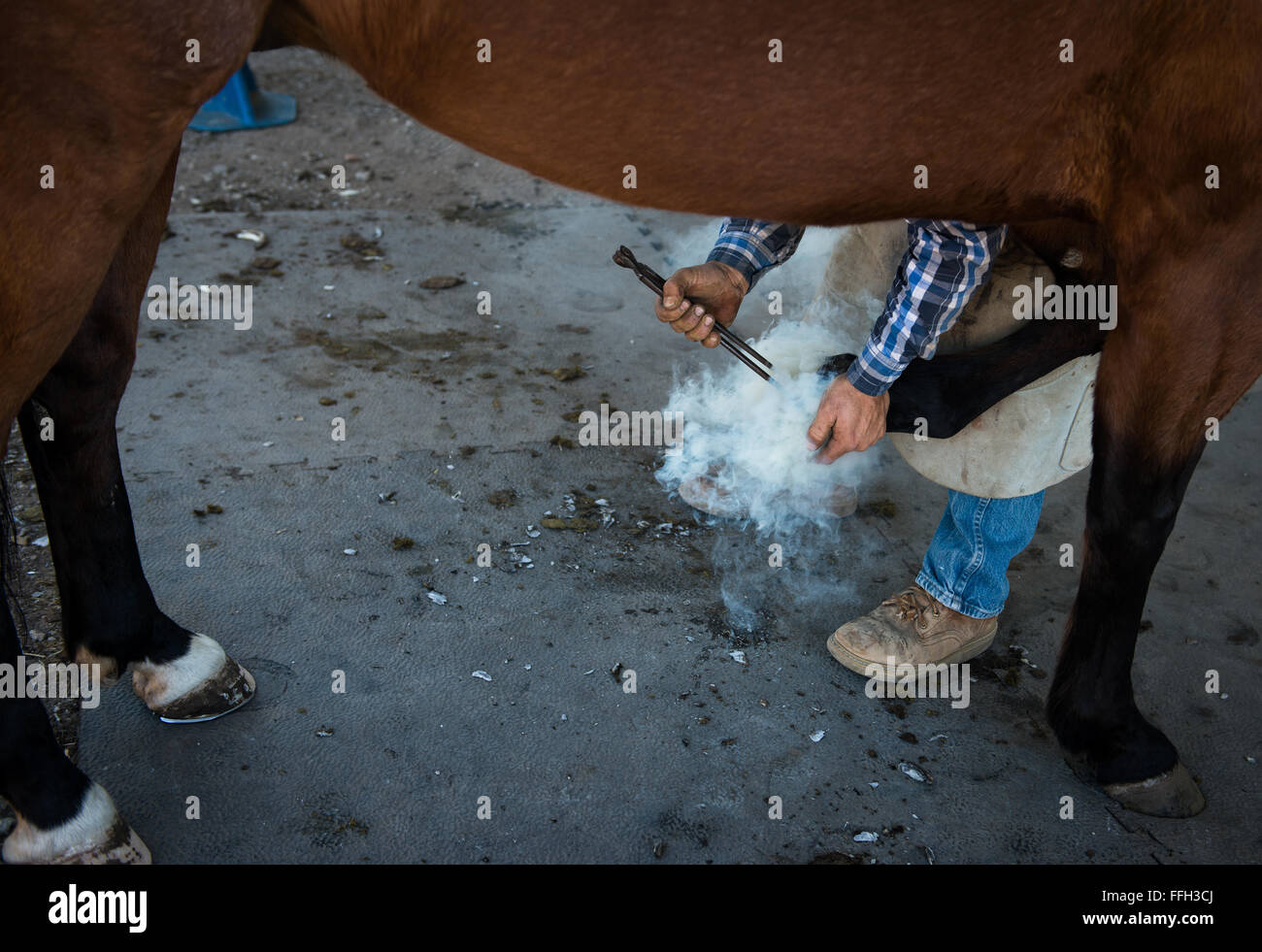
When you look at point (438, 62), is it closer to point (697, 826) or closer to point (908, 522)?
point (697, 826)

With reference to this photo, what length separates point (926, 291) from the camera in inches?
81.7

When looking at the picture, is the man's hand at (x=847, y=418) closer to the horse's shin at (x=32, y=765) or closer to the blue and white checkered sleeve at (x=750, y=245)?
the blue and white checkered sleeve at (x=750, y=245)

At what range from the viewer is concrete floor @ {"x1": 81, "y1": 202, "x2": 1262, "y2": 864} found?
6.61 feet

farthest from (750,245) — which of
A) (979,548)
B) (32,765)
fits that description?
(32,765)

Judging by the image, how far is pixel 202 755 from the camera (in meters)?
2.07

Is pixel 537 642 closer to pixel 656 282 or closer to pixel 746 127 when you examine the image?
pixel 656 282

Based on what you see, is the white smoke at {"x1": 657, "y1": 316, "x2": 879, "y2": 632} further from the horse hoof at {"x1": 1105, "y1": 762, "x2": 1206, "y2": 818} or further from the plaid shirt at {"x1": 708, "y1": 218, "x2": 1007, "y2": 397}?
the horse hoof at {"x1": 1105, "y1": 762, "x2": 1206, "y2": 818}

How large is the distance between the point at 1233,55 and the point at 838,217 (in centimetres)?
63

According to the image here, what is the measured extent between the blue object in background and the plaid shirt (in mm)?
4532

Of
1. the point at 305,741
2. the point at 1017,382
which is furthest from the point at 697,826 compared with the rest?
the point at 1017,382

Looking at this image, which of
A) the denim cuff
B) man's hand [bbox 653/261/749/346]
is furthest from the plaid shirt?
the denim cuff

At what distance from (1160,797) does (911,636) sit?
25.1 inches

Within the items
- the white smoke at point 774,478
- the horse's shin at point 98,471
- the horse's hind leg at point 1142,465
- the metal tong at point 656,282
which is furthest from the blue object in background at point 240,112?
the horse's hind leg at point 1142,465

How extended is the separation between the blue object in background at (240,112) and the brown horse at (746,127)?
13.1ft
